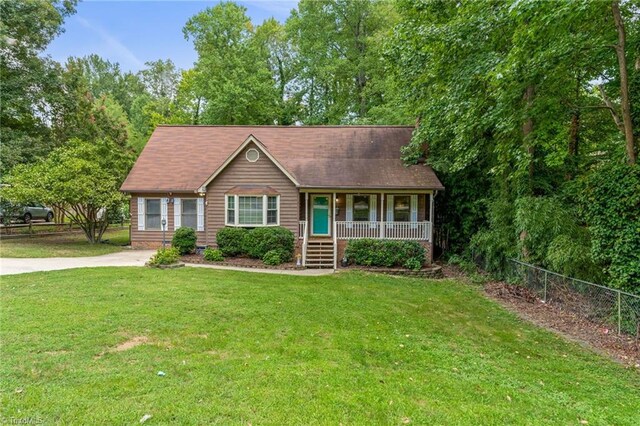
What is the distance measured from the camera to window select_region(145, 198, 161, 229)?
15266 mm

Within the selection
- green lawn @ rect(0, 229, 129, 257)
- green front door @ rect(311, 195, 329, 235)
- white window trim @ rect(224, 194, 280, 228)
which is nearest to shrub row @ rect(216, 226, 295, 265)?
white window trim @ rect(224, 194, 280, 228)

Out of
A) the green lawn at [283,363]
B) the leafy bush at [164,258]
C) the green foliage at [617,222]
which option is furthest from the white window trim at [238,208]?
the green foliage at [617,222]

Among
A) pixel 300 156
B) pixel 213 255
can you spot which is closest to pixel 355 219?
pixel 300 156

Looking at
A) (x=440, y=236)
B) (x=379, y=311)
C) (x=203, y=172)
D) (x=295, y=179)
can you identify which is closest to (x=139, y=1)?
(x=203, y=172)

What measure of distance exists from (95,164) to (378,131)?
13.8 metres

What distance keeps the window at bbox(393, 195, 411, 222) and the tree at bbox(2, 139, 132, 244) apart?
41.7ft

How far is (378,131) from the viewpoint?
1667cm

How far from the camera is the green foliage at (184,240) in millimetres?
13359

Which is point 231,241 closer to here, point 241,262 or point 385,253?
point 241,262

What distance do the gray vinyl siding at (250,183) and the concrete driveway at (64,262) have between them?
322cm

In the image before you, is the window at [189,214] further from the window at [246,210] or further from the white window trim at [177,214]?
the window at [246,210]

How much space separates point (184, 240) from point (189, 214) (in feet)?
7.09

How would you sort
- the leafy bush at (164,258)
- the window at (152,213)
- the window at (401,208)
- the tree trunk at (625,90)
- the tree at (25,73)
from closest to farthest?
the tree trunk at (625,90)
the leafy bush at (164,258)
the window at (401,208)
the window at (152,213)
the tree at (25,73)

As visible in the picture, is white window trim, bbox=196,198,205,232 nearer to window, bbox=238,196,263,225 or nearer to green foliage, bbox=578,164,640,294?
window, bbox=238,196,263,225
